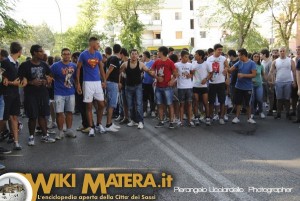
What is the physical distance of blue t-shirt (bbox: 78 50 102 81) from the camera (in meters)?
8.73

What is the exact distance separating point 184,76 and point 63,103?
3084 mm

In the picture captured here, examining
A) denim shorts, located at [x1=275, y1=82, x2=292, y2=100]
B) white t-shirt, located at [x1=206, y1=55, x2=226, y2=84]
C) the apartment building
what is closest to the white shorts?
white t-shirt, located at [x1=206, y1=55, x2=226, y2=84]

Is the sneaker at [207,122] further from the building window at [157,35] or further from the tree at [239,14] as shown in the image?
the building window at [157,35]

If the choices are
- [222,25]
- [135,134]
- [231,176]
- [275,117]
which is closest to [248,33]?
[222,25]

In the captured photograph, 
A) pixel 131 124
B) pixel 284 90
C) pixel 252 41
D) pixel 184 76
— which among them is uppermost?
pixel 252 41

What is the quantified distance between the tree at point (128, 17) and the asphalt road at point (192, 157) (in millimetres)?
39175

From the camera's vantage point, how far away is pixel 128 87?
10070 mm

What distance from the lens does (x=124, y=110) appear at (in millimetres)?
10969

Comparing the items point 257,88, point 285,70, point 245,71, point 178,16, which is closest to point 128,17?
point 178,16

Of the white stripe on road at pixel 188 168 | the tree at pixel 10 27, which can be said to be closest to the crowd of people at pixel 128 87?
the white stripe on road at pixel 188 168

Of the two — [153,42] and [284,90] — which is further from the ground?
[153,42]

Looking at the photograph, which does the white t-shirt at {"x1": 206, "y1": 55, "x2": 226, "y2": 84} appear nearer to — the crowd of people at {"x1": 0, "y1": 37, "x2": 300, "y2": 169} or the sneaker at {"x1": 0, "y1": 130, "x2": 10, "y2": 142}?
the crowd of people at {"x1": 0, "y1": 37, "x2": 300, "y2": 169}

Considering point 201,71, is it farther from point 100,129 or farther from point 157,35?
point 157,35

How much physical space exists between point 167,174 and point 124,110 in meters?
5.45
